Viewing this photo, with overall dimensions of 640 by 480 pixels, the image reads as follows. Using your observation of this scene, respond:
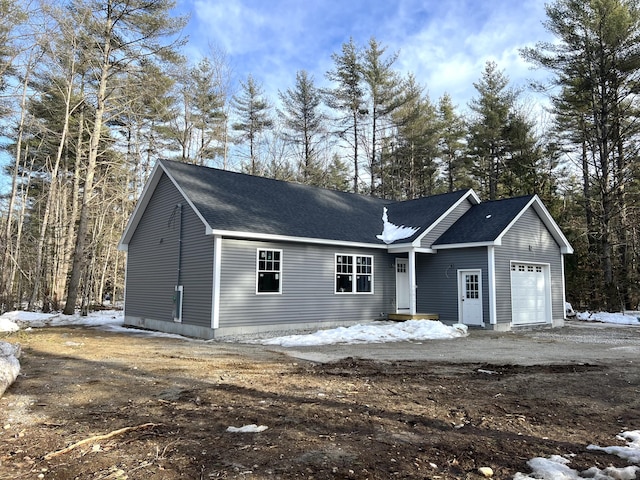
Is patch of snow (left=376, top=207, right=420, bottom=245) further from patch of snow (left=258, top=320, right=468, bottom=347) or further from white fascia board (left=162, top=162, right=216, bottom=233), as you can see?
white fascia board (left=162, top=162, right=216, bottom=233)

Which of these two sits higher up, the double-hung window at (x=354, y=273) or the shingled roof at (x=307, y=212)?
the shingled roof at (x=307, y=212)

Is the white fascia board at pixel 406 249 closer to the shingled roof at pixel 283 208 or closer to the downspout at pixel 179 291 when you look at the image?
the shingled roof at pixel 283 208

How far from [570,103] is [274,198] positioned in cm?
1769

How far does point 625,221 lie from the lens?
25.2 metres

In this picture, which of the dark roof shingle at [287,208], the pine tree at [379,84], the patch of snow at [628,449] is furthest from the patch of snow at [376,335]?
the pine tree at [379,84]

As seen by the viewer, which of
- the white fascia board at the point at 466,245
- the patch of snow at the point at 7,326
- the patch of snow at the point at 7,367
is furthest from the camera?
the white fascia board at the point at 466,245

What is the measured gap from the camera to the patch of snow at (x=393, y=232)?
16438 mm

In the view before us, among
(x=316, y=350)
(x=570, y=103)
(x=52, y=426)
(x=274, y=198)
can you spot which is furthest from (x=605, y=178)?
(x=52, y=426)

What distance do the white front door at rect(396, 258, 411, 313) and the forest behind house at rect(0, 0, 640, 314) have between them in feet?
36.9

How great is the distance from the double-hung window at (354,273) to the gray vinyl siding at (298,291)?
0.61 feet

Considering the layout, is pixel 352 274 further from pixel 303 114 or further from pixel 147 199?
pixel 303 114

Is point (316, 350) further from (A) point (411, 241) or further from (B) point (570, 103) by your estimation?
(B) point (570, 103)

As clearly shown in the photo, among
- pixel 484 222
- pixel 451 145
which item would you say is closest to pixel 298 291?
pixel 484 222

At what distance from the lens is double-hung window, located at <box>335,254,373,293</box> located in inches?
598
